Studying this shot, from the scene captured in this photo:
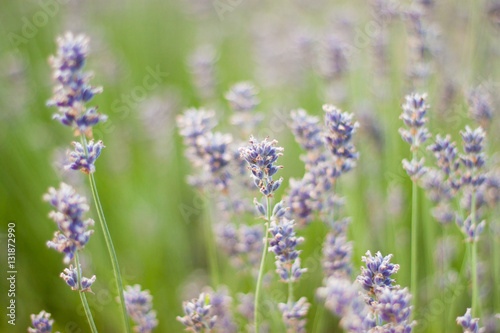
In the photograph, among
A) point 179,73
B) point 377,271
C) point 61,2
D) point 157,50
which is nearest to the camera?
point 377,271

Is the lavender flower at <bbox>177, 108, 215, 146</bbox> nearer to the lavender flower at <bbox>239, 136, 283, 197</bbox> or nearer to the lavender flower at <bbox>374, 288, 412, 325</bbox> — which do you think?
the lavender flower at <bbox>239, 136, 283, 197</bbox>

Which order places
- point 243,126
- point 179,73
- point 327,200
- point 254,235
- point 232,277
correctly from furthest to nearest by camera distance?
point 179,73
point 232,277
point 243,126
point 254,235
point 327,200

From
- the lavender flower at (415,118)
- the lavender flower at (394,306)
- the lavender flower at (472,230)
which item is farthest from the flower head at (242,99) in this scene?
the lavender flower at (394,306)

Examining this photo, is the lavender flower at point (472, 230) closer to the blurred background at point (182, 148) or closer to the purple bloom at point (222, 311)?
the blurred background at point (182, 148)

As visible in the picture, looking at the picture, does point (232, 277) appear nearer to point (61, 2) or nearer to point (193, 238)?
point (193, 238)

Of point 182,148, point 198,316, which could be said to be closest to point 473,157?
point 198,316

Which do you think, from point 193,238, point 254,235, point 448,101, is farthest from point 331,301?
point 193,238
